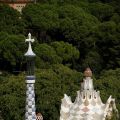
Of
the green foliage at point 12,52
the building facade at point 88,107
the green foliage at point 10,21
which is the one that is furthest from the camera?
the green foliage at point 10,21

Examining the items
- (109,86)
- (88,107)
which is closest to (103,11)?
(109,86)

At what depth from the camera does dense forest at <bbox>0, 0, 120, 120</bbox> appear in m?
42.5

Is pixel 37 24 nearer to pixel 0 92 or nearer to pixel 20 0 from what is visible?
pixel 20 0

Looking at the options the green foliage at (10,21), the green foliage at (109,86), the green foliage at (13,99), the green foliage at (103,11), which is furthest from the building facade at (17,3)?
the green foliage at (13,99)

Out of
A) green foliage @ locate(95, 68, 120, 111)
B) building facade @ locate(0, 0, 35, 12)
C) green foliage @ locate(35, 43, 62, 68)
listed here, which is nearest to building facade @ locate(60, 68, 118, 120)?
green foliage @ locate(95, 68, 120, 111)

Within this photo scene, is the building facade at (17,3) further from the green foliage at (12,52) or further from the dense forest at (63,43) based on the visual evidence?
the green foliage at (12,52)

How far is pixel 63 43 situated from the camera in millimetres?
53656

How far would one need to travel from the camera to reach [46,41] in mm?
57625

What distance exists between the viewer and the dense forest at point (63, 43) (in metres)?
42.5

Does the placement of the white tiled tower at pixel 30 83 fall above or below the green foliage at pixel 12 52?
above

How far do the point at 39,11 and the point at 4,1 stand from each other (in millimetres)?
5439

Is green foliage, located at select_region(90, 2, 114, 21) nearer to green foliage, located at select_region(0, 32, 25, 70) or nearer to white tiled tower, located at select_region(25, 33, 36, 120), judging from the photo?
green foliage, located at select_region(0, 32, 25, 70)

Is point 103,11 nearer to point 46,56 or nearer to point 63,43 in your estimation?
point 63,43

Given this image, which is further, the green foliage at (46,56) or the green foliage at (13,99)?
the green foliage at (46,56)
